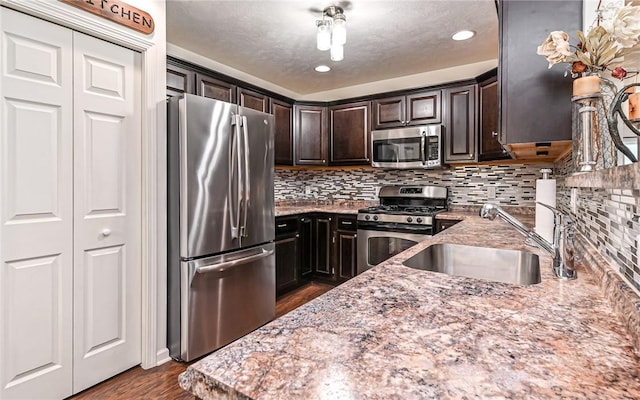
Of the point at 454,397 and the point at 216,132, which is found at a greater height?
the point at 216,132

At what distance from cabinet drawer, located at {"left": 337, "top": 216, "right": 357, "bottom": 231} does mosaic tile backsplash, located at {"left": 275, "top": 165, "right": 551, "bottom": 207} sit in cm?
69

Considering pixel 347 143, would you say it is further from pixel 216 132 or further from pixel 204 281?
pixel 204 281

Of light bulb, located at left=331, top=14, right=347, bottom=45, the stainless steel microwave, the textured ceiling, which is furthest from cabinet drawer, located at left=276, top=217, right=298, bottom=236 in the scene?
light bulb, located at left=331, top=14, right=347, bottom=45

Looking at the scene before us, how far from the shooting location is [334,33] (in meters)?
2.25

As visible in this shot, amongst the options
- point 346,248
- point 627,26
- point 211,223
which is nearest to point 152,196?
point 211,223

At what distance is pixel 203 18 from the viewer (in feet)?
8.27

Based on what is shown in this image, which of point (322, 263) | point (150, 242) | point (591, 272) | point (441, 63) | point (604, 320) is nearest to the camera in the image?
A: point (604, 320)

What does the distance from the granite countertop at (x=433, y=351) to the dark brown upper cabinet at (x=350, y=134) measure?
305 centimetres

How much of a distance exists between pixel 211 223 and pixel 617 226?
201 centimetres

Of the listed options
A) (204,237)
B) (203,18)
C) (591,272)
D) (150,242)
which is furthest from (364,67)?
(591,272)

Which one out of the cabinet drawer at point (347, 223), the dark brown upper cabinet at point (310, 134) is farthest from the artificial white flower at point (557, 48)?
the dark brown upper cabinet at point (310, 134)

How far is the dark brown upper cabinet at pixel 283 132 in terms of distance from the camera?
374 cm

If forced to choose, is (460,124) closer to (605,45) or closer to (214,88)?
(214,88)

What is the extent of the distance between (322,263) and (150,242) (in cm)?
204
